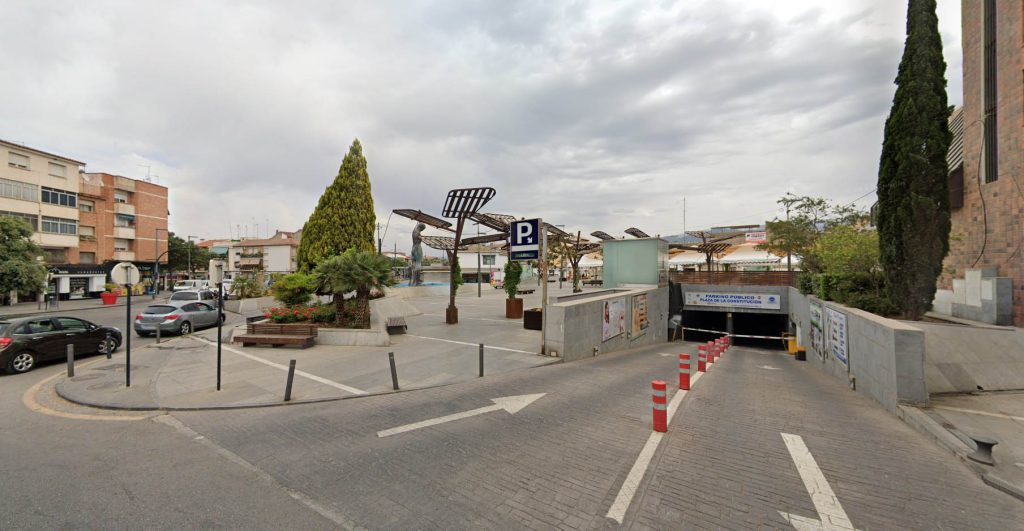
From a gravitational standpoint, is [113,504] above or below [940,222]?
below

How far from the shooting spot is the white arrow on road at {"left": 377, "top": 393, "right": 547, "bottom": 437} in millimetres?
6402

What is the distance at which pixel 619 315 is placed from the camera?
56.3ft

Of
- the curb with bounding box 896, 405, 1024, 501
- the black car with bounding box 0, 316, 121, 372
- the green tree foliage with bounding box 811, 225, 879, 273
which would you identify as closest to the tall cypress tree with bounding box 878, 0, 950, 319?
the green tree foliage with bounding box 811, 225, 879, 273

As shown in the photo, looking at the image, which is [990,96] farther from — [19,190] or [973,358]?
[19,190]

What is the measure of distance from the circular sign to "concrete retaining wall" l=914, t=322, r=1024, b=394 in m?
17.7

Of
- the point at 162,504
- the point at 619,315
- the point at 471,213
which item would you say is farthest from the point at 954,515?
the point at 471,213

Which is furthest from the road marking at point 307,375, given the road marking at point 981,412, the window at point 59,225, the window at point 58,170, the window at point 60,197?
the window at point 58,170

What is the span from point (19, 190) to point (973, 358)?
63198 millimetres

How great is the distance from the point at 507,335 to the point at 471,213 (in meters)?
8.05

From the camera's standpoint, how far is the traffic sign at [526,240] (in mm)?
14258

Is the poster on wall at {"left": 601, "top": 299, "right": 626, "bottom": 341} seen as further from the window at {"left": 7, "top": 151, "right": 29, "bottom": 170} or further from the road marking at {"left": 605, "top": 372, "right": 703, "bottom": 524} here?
the window at {"left": 7, "top": 151, "right": 29, "bottom": 170}

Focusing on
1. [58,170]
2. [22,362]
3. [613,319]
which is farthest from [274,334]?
[58,170]

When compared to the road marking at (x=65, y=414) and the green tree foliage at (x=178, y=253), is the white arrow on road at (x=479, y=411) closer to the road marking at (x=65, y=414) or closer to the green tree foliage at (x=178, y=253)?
the road marking at (x=65, y=414)

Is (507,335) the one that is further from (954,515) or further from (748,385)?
(954,515)
